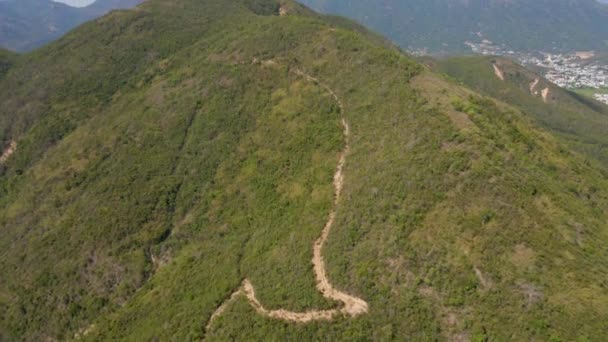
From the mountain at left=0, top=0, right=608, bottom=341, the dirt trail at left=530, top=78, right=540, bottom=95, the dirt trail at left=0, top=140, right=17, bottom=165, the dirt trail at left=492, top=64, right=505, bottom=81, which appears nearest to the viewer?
the mountain at left=0, top=0, right=608, bottom=341

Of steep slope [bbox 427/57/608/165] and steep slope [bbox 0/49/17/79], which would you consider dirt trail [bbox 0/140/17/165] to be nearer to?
steep slope [bbox 0/49/17/79]

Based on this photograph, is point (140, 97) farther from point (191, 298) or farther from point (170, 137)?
point (191, 298)

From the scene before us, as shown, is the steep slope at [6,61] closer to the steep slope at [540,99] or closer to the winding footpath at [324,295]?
the winding footpath at [324,295]

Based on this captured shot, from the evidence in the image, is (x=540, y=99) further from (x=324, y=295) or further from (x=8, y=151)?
(x=8, y=151)

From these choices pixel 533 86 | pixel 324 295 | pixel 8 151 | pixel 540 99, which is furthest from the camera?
pixel 533 86

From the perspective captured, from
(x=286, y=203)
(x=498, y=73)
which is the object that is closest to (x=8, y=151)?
(x=286, y=203)

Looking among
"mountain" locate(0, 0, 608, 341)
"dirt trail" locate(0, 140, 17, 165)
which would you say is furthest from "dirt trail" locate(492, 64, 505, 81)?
"dirt trail" locate(0, 140, 17, 165)
